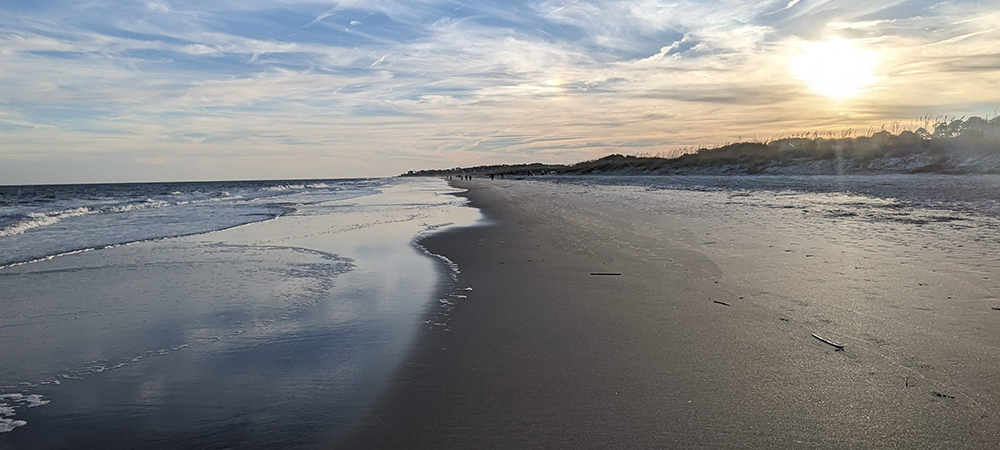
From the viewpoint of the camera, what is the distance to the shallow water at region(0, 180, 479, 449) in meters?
3.06

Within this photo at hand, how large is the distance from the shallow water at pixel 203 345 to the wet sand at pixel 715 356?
45cm

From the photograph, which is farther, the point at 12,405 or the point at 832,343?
the point at 832,343

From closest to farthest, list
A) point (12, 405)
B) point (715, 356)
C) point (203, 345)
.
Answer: point (12, 405), point (715, 356), point (203, 345)

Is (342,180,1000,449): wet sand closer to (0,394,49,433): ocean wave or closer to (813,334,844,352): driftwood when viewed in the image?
(813,334,844,352): driftwood

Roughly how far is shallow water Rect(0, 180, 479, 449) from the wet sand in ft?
1.46

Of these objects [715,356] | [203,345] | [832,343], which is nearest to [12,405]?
[203,345]

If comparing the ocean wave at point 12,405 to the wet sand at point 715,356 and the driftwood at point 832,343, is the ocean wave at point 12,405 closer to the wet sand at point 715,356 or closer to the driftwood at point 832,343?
the wet sand at point 715,356

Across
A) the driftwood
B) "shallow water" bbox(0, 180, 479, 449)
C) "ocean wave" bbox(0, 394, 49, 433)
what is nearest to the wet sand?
the driftwood

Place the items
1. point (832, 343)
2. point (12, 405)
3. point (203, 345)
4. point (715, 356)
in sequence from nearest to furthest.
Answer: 1. point (12, 405)
2. point (715, 356)
3. point (832, 343)
4. point (203, 345)

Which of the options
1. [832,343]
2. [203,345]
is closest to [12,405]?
[203,345]

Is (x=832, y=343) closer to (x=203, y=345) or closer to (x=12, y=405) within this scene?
(x=203, y=345)

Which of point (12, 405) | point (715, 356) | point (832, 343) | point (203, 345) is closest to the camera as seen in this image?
point (12, 405)

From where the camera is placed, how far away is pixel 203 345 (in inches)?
178

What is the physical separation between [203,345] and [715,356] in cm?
387
